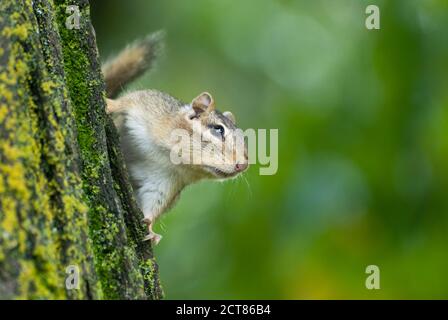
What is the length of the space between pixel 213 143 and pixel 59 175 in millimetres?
1961

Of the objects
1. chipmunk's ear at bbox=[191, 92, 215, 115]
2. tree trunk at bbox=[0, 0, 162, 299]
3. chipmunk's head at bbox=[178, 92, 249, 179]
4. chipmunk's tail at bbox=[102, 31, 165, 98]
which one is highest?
chipmunk's tail at bbox=[102, 31, 165, 98]

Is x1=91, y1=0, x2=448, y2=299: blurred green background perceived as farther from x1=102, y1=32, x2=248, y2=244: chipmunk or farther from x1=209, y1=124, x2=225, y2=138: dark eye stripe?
x1=209, y1=124, x2=225, y2=138: dark eye stripe

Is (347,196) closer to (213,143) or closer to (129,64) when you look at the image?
(213,143)

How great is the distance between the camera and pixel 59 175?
109 inches

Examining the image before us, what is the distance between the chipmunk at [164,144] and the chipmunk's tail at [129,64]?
1.15 feet

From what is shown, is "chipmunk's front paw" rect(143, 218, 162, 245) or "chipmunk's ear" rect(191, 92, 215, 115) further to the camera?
"chipmunk's ear" rect(191, 92, 215, 115)

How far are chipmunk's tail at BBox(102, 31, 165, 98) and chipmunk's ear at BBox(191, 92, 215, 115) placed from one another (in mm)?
644

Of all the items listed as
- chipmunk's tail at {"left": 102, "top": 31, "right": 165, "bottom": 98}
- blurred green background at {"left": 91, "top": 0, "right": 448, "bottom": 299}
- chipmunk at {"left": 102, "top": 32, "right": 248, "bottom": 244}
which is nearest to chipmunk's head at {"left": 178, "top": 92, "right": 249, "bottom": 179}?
chipmunk at {"left": 102, "top": 32, "right": 248, "bottom": 244}

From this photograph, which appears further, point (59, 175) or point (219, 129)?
point (219, 129)

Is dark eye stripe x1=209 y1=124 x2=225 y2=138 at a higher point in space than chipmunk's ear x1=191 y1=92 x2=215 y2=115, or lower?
lower

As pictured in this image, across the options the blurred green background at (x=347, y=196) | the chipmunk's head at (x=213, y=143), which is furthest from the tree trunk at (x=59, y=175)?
the blurred green background at (x=347, y=196)

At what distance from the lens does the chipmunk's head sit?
4.52 meters

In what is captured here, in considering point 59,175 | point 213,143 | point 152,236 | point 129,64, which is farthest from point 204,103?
point 59,175

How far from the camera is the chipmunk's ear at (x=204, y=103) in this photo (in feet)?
16.1
